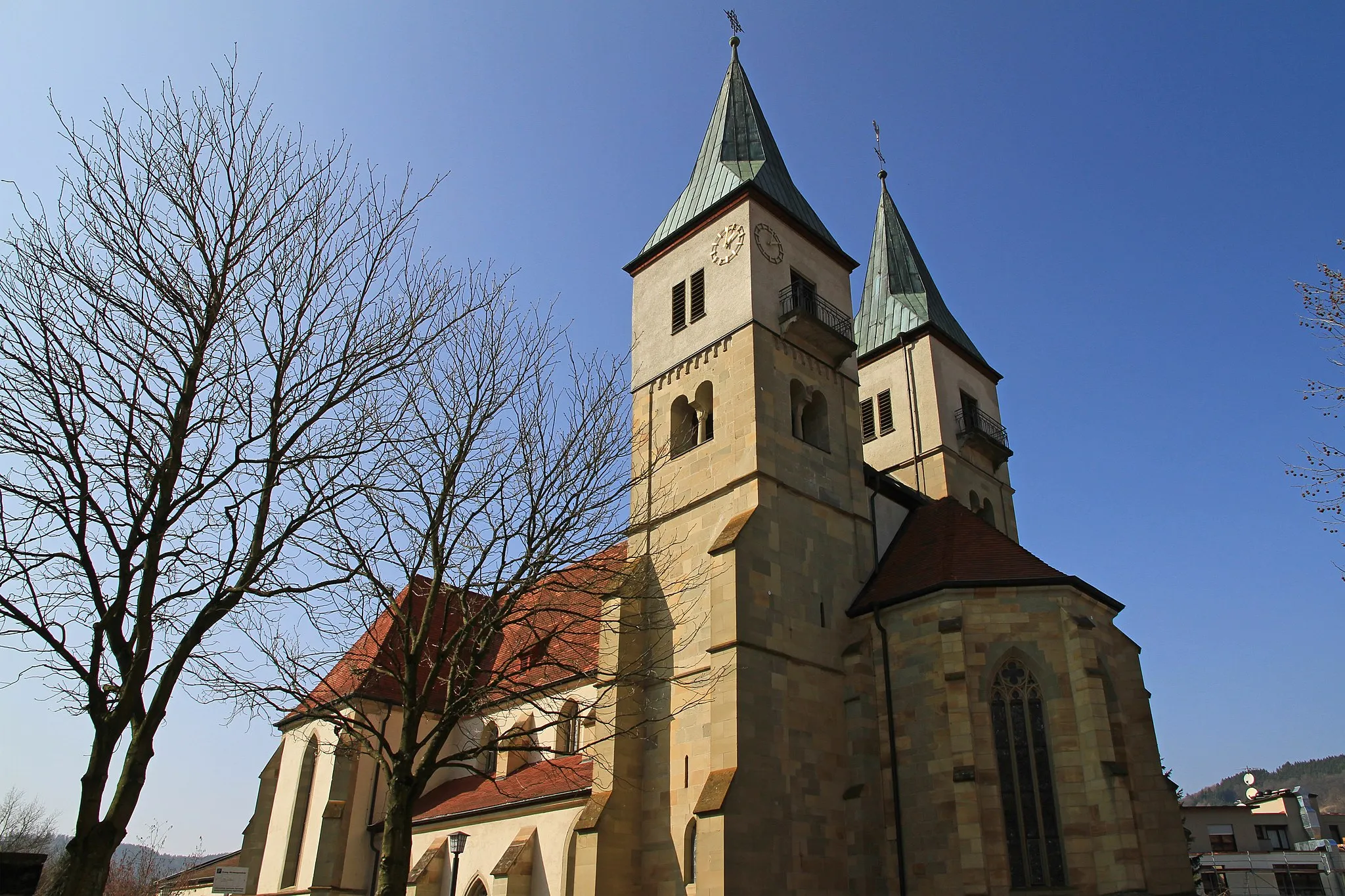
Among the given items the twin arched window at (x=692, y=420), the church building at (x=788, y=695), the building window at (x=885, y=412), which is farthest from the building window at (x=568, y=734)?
the building window at (x=885, y=412)

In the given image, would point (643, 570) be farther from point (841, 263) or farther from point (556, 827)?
point (841, 263)

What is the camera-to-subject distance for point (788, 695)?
1819cm

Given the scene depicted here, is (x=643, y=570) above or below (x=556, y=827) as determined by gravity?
above

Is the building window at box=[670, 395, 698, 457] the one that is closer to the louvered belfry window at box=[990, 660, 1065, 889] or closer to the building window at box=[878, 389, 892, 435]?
the louvered belfry window at box=[990, 660, 1065, 889]

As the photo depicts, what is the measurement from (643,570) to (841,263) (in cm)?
1001

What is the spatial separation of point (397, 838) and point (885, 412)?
21580 mm

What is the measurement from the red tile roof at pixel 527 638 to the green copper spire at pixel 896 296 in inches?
464

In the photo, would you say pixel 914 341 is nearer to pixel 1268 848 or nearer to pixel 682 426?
pixel 682 426

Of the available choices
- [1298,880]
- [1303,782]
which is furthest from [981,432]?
[1303,782]

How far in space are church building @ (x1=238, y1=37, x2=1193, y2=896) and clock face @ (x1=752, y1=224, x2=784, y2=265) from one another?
0.22ft

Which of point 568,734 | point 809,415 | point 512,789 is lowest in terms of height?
point 512,789

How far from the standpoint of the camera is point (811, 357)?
2259 cm

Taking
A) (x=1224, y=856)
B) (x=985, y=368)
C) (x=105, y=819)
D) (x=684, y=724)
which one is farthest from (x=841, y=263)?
(x=1224, y=856)

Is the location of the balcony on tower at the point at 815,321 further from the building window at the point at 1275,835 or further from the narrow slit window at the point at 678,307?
the building window at the point at 1275,835
